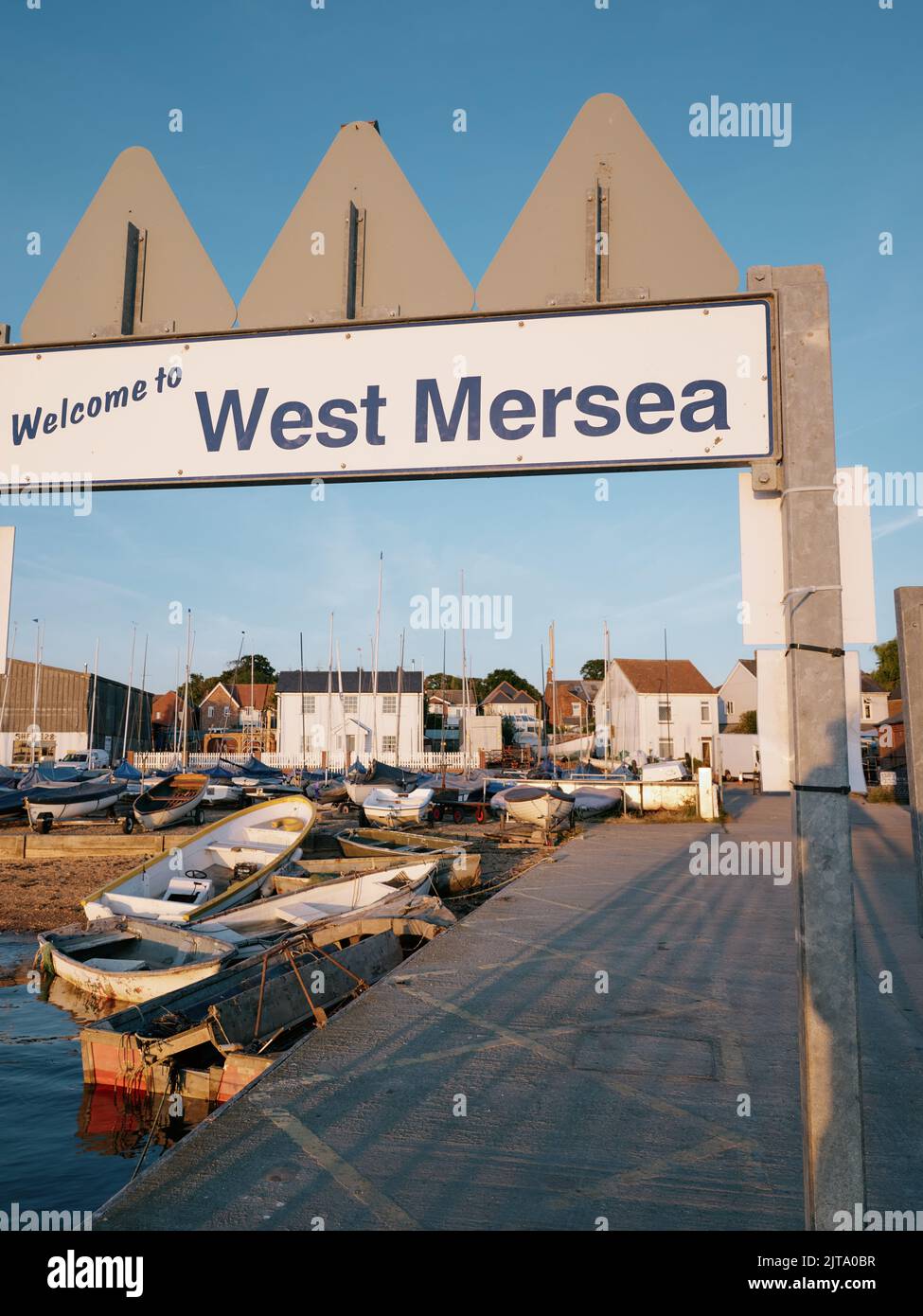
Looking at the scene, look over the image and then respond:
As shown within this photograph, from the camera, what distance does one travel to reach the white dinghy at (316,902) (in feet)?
47.9

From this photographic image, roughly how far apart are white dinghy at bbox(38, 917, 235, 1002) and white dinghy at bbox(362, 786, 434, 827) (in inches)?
668

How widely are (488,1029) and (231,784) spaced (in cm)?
3534

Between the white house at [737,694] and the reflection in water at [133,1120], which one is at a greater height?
the white house at [737,694]

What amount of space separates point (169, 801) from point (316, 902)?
729 inches

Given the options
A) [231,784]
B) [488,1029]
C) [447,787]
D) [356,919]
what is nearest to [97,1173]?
[488,1029]

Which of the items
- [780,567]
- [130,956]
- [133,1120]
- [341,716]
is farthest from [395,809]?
[341,716]

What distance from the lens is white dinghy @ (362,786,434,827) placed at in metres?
31.3

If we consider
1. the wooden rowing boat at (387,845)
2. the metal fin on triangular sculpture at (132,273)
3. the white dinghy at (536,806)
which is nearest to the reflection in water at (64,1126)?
the metal fin on triangular sculpture at (132,273)

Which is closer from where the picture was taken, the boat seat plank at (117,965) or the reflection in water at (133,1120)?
the reflection in water at (133,1120)

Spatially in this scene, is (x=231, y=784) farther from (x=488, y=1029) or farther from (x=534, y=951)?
(x=488, y=1029)

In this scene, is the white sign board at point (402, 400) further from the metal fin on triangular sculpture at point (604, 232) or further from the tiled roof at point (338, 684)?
the tiled roof at point (338, 684)

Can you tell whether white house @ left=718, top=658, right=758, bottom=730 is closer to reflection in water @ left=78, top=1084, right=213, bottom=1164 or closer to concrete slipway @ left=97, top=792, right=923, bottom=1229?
concrete slipway @ left=97, top=792, right=923, bottom=1229

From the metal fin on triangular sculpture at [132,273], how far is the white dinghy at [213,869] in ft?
40.8

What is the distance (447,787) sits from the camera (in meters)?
38.9
